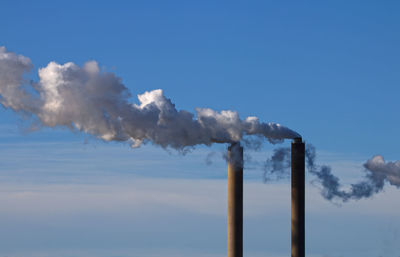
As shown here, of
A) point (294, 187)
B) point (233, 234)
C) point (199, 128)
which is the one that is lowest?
point (233, 234)

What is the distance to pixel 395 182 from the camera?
53812 mm

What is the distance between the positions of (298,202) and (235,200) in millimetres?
4883

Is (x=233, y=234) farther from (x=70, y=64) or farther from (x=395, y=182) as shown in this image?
(x=70, y=64)

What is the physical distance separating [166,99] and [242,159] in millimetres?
9603

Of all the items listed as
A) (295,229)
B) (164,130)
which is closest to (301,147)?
(295,229)

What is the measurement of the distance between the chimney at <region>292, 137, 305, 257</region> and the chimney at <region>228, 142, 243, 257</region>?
4096mm

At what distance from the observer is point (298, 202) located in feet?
166

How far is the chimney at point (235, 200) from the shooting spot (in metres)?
49.1

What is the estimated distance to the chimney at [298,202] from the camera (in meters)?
50.3

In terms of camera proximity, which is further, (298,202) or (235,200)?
(298,202)

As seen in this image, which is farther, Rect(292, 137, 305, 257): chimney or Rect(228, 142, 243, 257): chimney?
Rect(292, 137, 305, 257): chimney

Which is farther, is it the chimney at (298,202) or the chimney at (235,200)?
the chimney at (298,202)

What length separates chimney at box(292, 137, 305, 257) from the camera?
50344mm

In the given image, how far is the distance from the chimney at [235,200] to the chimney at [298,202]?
13.4ft
